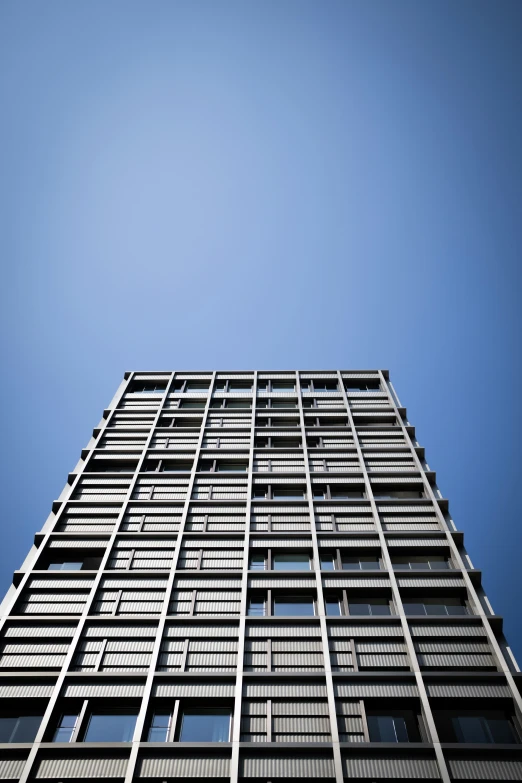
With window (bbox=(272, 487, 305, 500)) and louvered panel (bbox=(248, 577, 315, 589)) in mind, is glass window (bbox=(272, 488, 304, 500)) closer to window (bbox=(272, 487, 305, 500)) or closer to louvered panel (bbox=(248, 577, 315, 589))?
window (bbox=(272, 487, 305, 500))

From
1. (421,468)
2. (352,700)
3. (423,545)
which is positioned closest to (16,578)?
(352,700)

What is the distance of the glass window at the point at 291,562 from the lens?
1210 inches

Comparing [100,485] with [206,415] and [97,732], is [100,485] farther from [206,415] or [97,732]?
[97,732]

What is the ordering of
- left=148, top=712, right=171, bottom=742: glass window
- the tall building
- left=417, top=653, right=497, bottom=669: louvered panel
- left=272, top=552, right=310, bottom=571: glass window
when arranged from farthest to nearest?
left=272, top=552, right=310, bottom=571: glass window < left=417, top=653, right=497, bottom=669: louvered panel < left=148, top=712, right=171, bottom=742: glass window < the tall building

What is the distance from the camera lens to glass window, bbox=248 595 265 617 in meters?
28.1

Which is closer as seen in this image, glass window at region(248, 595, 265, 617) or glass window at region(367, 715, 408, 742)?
glass window at region(367, 715, 408, 742)

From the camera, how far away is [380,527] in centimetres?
3272

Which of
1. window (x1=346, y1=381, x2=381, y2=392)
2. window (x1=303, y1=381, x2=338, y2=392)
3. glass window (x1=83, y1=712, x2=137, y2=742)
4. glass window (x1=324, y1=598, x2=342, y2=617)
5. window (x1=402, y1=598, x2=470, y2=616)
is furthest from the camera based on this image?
window (x1=346, y1=381, x2=381, y2=392)

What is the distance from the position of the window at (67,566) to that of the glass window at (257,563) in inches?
351

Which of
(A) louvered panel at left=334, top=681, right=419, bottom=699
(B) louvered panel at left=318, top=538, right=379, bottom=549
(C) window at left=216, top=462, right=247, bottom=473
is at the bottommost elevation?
(A) louvered panel at left=334, top=681, right=419, bottom=699

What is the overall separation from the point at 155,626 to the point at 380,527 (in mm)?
13012

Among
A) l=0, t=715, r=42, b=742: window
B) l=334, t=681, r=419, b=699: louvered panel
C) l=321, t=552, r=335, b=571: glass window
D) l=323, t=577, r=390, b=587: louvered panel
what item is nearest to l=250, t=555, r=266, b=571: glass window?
l=321, t=552, r=335, b=571: glass window

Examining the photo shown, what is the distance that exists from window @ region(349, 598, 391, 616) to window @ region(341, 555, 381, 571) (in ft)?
6.01

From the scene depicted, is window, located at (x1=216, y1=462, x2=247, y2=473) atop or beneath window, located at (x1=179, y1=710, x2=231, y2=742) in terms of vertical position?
atop
